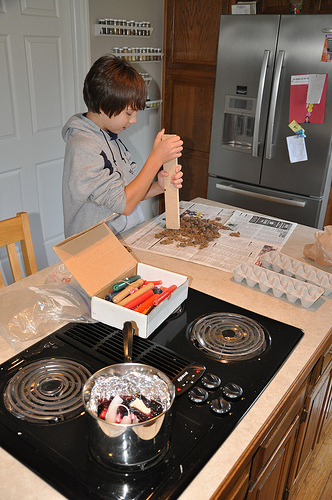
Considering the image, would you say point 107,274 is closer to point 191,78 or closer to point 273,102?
point 273,102

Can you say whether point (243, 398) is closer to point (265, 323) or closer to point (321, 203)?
point (265, 323)

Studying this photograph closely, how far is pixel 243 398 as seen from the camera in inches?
37.5

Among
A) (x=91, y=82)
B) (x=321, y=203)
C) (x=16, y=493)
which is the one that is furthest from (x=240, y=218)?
(x=16, y=493)

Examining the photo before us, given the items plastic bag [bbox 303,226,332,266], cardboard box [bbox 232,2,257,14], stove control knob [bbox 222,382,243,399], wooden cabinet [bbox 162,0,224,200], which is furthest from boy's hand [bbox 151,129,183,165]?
wooden cabinet [bbox 162,0,224,200]

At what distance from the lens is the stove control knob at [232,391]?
0.95 metres

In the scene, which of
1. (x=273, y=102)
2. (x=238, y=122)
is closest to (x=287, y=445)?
(x=273, y=102)

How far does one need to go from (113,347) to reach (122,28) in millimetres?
2727

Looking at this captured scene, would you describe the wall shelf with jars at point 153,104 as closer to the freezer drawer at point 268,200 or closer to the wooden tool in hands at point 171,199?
the freezer drawer at point 268,200

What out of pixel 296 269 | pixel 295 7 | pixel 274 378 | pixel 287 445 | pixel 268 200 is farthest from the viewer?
pixel 268 200

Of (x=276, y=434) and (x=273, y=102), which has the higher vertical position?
(x=273, y=102)

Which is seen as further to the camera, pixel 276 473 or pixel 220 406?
pixel 276 473

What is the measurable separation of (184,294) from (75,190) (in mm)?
548

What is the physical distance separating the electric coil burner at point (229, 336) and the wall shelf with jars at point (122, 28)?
2.50 meters

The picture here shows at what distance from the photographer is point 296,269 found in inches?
57.0
